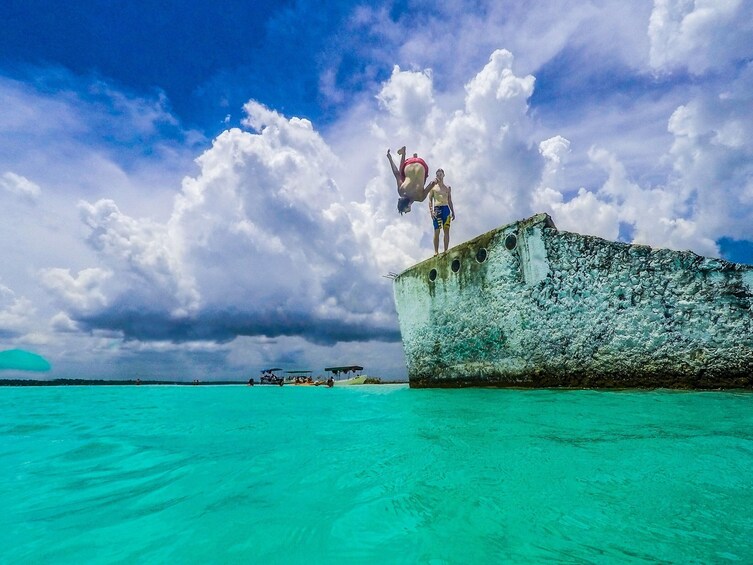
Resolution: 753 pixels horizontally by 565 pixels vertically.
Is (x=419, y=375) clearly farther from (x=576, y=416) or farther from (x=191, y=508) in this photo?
(x=191, y=508)

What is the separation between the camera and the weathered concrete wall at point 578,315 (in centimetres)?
547

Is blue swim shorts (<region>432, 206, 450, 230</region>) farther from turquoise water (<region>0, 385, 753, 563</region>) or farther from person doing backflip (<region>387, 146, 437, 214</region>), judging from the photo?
turquoise water (<region>0, 385, 753, 563</region>)

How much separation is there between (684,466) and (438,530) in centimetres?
171

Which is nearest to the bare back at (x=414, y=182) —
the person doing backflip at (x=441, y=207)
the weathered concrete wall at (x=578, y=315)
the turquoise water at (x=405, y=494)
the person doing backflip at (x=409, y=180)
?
the person doing backflip at (x=409, y=180)

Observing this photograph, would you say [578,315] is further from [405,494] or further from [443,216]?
[405,494]

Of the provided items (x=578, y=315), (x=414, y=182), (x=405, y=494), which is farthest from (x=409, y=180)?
(x=405, y=494)

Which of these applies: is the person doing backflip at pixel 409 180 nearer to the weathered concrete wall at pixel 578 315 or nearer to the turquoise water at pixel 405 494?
the weathered concrete wall at pixel 578 315

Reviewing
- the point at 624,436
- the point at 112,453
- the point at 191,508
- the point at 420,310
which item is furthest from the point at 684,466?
the point at 420,310

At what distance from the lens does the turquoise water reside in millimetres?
1461

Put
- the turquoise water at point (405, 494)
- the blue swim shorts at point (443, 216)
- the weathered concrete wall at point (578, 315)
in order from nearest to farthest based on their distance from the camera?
the turquoise water at point (405, 494) < the weathered concrete wall at point (578, 315) < the blue swim shorts at point (443, 216)

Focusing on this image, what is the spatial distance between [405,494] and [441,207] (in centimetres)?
879

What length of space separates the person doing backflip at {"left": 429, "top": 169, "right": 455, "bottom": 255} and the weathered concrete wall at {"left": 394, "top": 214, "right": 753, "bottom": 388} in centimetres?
109

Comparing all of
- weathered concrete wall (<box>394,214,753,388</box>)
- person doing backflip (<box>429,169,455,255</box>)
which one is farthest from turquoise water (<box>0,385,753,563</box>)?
person doing backflip (<box>429,169,455,255</box>)

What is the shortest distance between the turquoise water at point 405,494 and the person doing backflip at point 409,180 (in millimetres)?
8291
